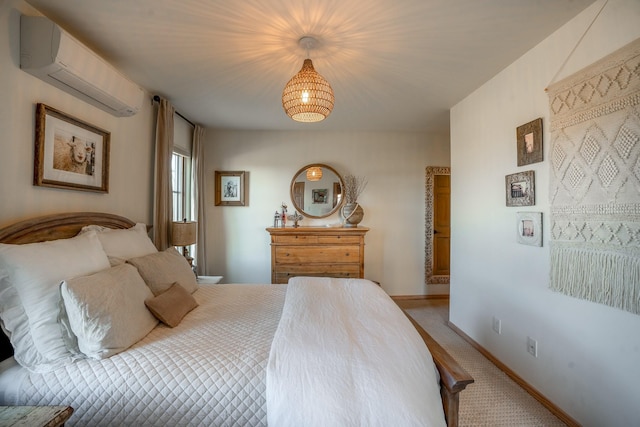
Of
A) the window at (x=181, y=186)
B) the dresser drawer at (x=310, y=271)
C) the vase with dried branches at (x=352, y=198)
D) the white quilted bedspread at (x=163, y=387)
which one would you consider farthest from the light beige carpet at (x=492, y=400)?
the window at (x=181, y=186)

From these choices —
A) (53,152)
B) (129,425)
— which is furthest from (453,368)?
(53,152)

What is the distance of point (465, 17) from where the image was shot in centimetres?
166

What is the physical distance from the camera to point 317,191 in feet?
13.1

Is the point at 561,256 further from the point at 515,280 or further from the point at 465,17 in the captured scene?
the point at 465,17

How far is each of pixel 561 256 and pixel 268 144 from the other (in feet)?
11.3

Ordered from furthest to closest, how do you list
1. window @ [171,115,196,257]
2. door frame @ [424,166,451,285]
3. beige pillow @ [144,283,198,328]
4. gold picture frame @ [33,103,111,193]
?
door frame @ [424,166,451,285] → window @ [171,115,196,257] → gold picture frame @ [33,103,111,193] → beige pillow @ [144,283,198,328]

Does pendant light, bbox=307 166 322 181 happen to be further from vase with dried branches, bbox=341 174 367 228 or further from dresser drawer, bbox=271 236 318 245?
dresser drawer, bbox=271 236 318 245

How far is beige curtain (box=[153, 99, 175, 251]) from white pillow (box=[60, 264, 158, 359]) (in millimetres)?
1417

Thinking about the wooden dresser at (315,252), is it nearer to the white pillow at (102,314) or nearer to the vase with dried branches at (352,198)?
the vase with dried branches at (352,198)

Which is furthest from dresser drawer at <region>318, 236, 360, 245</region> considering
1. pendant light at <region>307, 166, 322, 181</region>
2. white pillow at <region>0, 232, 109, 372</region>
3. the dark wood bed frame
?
white pillow at <region>0, 232, 109, 372</region>

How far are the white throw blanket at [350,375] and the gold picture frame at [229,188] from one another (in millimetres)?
2777

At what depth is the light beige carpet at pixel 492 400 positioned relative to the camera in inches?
68.3

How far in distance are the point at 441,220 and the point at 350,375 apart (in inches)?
145

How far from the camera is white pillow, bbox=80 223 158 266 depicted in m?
1.76
